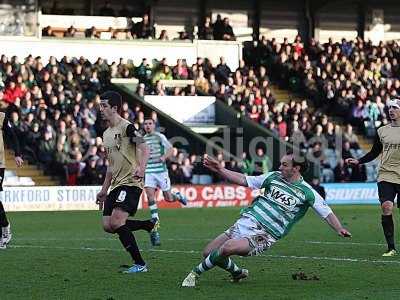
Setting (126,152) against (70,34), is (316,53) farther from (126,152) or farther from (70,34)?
(126,152)

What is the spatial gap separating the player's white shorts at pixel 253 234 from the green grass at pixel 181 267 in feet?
1.46

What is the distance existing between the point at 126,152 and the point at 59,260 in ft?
7.28

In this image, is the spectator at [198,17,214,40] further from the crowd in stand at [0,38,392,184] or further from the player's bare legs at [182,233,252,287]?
the player's bare legs at [182,233,252,287]

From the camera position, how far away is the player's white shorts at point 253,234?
1196 cm

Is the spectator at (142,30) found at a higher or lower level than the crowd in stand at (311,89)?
higher

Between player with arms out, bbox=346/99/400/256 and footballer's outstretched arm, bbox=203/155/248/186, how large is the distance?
4.79 m

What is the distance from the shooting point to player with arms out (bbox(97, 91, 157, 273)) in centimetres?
1344

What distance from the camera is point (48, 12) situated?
42156 mm

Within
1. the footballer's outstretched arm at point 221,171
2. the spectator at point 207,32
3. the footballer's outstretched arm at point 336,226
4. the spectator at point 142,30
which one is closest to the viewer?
the footballer's outstretched arm at point 221,171

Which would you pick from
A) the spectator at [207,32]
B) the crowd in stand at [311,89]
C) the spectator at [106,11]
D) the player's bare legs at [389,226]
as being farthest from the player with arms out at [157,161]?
the spectator at [207,32]

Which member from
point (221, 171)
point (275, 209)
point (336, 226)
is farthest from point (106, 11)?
point (221, 171)

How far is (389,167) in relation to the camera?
16.2 m

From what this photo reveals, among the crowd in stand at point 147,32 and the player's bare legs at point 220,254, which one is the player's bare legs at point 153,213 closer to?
the player's bare legs at point 220,254

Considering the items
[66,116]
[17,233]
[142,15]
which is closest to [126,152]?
[17,233]
